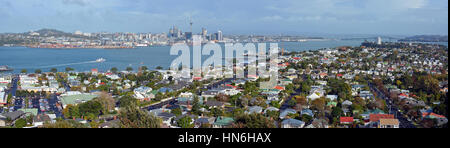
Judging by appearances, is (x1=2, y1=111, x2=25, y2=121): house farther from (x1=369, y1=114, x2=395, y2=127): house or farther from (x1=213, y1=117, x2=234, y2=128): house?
(x1=369, y1=114, x2=395, y2=127): house

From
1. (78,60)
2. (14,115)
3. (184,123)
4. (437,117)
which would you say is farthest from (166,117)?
(78,60)

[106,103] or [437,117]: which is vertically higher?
[106,103]

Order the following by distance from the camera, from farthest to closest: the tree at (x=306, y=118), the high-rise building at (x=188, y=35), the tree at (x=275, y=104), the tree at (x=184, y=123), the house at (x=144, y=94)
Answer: the high-rise building at (x=188, y=35), the house at (x=144, y=94), the tree at (x=275, y=104), the tree at (x=306, y=118), the tree at (x=184, y=123)

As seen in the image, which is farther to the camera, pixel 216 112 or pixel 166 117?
pixel 216 112

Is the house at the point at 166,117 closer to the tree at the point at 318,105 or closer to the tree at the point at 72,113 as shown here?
the tree at the point at 72,113

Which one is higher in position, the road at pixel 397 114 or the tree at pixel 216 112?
the tree at pixel 216 112

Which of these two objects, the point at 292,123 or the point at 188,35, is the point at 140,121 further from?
the point at 188,35

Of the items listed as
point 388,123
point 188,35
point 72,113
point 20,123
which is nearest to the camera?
point 388,123

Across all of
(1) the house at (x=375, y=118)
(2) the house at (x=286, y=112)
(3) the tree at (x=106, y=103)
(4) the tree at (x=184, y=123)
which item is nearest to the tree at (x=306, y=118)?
(2) the house at (x=286, y=112)

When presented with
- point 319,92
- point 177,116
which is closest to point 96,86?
point 177,116

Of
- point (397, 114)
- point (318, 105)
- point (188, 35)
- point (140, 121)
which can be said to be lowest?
point (397, 114)
